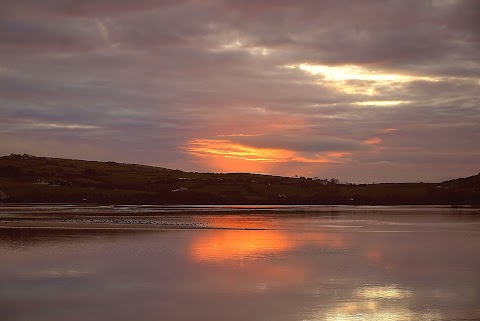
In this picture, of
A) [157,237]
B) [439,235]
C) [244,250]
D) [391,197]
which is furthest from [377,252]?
[391,197]

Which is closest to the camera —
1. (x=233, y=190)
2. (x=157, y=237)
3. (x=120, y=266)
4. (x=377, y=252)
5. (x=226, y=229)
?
(x=120, y=266)

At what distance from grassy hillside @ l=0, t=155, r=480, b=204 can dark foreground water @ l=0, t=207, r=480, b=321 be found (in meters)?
72.6

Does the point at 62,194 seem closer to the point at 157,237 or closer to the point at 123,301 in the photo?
the point at 157,237

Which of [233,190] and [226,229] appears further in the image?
[233,190]

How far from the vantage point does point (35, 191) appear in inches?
4392

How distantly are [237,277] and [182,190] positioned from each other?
97351 mm

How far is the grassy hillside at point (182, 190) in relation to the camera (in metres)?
109

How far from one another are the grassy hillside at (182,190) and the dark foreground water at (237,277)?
72641 mm

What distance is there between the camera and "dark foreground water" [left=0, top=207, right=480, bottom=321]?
16.6 metres

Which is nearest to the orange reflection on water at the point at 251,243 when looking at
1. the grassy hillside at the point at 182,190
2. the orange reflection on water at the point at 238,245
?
the orange reflection on water at the point at 238,245

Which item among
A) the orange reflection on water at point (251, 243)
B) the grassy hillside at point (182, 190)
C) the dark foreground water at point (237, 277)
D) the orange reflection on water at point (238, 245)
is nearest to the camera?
the dark foreground water at point (237, 277)

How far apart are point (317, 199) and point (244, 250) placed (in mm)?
86515

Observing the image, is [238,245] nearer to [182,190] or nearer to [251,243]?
[251,243]

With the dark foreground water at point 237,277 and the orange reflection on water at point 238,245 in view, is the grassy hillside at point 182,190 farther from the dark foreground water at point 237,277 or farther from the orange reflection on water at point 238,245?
the dark foreground water at point 237,277
